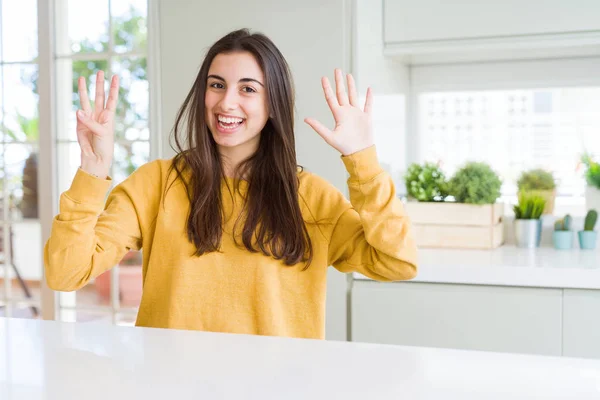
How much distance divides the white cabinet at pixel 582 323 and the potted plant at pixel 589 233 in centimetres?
51

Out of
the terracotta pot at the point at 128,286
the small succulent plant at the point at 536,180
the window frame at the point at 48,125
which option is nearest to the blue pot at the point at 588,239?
the small succulent plant at the point at 536,180

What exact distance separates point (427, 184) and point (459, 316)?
1.76 ft

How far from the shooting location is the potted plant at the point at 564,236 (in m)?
2.45

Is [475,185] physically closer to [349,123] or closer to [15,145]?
[349,123]

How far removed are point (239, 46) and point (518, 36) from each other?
1176mm

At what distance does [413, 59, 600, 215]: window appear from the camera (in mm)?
2658

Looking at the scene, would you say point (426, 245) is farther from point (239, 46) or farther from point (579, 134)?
point (239, 46)

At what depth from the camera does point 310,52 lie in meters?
2.16

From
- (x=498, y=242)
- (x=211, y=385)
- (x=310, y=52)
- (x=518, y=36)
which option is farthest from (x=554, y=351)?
(x=211, y=385)

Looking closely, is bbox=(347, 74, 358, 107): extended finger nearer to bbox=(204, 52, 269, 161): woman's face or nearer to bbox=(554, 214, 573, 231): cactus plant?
bbox=(204, 52, 269, 161): woman's face

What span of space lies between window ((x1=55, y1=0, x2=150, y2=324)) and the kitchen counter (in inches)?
→ 47.2

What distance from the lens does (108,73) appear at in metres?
2.80

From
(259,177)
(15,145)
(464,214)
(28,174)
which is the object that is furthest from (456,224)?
(28,174)

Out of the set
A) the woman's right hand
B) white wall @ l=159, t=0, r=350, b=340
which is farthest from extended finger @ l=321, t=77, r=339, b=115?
white wall @ l=159, t=0, r=350, b=340
